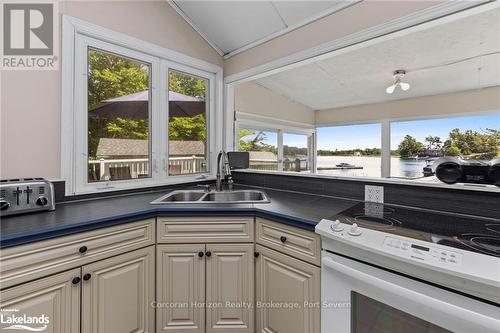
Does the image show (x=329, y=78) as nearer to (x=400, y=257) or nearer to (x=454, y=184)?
(x=454, y=184)

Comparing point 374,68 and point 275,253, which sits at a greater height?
point 374,68

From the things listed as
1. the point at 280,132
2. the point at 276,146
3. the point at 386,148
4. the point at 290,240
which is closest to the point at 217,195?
the point at 290,240

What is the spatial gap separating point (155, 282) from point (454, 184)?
1848 millimetres

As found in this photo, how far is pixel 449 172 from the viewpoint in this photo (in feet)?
4.25

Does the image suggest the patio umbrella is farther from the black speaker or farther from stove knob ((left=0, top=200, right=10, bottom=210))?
the black speaker

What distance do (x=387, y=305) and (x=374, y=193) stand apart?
0.83 m

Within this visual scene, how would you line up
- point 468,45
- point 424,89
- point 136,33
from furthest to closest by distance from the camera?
point 424,89
point 468,45
point 136,33

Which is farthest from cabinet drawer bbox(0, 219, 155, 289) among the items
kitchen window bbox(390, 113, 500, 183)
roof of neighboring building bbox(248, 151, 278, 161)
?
kitchen window bbox(390, 113, 500, 183)

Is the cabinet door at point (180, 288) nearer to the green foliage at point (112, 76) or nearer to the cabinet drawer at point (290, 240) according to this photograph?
the cabinet drawer at point (290, 240)

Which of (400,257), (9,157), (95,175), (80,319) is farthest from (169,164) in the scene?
(400,257)

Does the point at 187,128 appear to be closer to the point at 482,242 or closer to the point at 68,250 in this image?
the point at 68,250

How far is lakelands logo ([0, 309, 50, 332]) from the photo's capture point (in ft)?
3.23

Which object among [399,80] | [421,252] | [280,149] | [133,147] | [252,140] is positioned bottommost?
[421,252]

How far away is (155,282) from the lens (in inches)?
56.3
